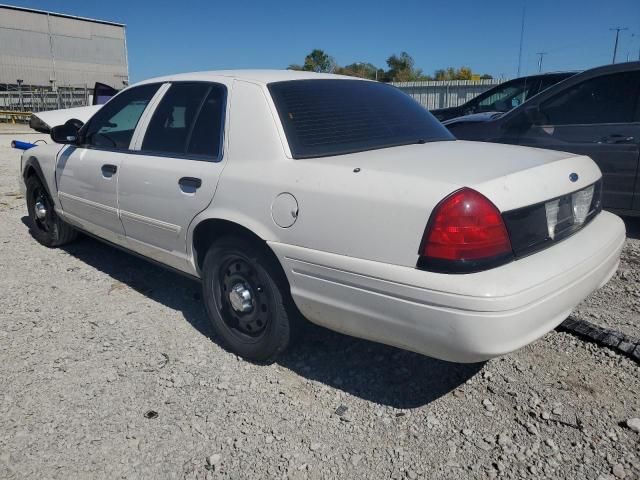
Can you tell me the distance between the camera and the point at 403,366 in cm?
304

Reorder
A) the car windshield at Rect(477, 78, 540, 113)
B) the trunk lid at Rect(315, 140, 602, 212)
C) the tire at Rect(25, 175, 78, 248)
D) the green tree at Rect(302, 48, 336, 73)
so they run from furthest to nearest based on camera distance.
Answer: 1. the green tree at Rect(302, 48, 336, 73)
2. the car windshield at Rect(477, 78, 540, 113)
3. the tire at Rect(25, 175, 78, 248)
4. the trunk lid at Rect(315, 140, 602, 212)

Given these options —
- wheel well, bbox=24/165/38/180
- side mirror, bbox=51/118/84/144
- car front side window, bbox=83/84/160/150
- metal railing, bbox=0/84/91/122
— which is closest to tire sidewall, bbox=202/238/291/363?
car front side window, bbox=83/84/160/150

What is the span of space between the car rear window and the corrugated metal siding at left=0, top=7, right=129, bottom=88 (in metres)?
48.1

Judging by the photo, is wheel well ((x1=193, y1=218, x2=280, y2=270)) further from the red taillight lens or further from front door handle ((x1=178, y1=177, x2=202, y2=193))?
the red taillight lens

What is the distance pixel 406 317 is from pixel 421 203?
1.59 feet

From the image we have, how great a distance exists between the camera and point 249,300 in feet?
10.1

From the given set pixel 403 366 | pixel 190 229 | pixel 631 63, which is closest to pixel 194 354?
pixel 190 229

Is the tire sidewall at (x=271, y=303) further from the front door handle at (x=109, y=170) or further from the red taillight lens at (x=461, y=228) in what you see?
the front door handle at (x=109, y=170)

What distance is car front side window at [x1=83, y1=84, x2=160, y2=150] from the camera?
391cm

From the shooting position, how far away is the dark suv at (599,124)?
16.0 feet

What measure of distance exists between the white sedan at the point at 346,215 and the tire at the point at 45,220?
52.7 inches

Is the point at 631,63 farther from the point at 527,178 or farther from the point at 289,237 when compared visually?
the point at 289,237

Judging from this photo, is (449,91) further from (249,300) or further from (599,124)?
(249,300)

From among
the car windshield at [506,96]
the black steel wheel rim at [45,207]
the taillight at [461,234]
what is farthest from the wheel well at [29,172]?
the car windshield at [506,96]
